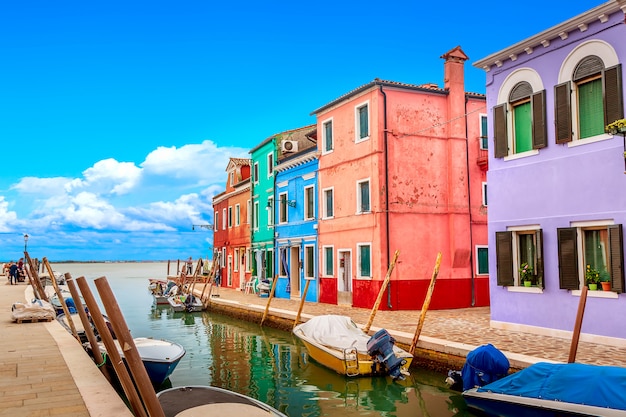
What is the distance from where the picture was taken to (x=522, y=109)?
13.9m

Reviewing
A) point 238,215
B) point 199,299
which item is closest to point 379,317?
point 199,299

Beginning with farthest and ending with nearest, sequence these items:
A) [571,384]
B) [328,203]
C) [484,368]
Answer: [328,203] → [484,368] → [571,384]

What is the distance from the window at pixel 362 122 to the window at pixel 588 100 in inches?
345

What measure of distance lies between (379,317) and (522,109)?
24.9 ft

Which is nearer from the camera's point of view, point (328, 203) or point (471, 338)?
point (471, 338)

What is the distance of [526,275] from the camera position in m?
13.5

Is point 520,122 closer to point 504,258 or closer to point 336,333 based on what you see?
point 504,258

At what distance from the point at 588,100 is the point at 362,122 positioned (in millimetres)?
9917

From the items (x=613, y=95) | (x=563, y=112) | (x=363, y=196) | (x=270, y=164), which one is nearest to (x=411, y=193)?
(x=363, y=196)

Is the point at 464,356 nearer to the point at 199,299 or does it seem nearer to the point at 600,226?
the point at 600,226

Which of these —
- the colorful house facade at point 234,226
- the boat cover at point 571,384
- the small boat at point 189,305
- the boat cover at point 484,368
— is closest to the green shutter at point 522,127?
the boat cover at point 484,368

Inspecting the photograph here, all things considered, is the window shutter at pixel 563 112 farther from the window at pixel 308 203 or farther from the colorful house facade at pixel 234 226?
the colorful house facade at pixel 234 226

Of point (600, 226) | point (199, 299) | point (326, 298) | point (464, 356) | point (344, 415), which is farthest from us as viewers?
point (199, 299)

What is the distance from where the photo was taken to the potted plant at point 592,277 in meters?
11.7
